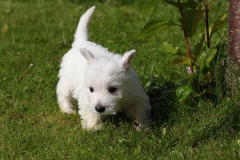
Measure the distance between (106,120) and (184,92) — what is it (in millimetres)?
849

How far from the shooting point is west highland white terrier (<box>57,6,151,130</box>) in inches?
169

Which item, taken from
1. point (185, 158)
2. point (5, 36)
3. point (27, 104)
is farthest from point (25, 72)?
point (185, 158)

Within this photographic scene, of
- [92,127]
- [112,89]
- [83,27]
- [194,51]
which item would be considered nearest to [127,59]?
[112,89]

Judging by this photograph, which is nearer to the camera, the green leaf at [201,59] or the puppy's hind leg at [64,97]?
the green leaf at [201,59]

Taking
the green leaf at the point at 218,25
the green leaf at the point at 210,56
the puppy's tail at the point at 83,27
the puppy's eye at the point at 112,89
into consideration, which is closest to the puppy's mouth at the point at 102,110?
the puppy's eye at the point at 112,89

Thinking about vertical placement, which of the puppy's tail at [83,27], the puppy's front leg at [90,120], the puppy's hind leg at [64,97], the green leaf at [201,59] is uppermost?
the green leaf at [201,59]

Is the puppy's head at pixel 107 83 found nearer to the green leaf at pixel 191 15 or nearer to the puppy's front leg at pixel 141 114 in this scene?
the puppy's front leg at pixel 141 114

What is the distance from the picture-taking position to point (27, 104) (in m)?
5.45

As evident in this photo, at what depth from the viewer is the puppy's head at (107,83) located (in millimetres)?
4270

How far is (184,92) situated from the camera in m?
4.46

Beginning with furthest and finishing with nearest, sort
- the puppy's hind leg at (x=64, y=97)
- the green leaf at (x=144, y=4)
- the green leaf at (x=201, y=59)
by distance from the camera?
the puppy's hind leg at (x=64, y=97) < the green leaf at (x=201, y=59) < the green leaf at (x=144, y=4)

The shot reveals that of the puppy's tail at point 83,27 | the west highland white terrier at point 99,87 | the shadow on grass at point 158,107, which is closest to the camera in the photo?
the west highland white terrier at point 99,87

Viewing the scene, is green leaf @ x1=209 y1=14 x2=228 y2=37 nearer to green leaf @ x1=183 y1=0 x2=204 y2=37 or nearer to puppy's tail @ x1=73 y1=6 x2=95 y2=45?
green leaf @ x1=183 y1=0 x2=204 y2=37

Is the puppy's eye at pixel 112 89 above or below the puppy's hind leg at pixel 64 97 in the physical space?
above
